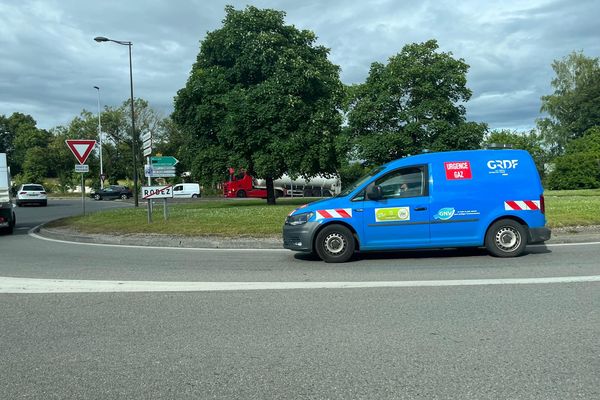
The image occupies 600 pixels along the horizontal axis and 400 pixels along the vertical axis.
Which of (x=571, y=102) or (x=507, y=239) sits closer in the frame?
(x=507, y=239)

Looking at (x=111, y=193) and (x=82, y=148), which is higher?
(x=82, y=148)

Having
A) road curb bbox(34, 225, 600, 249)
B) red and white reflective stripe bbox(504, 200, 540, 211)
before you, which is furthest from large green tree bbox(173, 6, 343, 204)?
red and white reflective stripe bbox(504, 200, 540, 211)

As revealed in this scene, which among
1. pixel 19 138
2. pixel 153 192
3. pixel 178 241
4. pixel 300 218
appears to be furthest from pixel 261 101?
pixel 19 138

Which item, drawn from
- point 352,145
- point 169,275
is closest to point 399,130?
point 352,145

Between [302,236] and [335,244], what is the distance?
605 millimetres

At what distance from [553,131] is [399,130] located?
4929 cm

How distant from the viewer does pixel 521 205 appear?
8.99 m

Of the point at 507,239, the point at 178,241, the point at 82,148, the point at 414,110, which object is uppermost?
the point at 414,110

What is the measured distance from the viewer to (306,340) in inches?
178

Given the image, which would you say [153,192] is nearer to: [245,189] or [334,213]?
[334,213]

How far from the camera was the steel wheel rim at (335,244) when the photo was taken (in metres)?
8.83

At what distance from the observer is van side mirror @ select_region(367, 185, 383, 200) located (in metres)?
8.78

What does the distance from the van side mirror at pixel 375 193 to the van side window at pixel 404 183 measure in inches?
7.1

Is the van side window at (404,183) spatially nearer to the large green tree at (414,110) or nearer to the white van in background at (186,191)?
the large green tree at (414,110)
